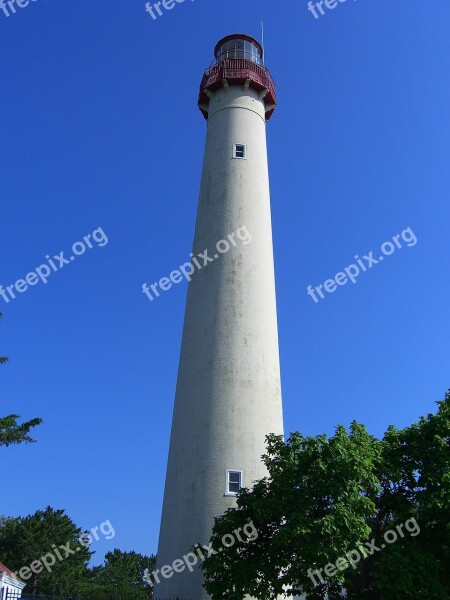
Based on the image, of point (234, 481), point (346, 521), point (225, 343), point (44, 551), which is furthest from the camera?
point (44, 551)

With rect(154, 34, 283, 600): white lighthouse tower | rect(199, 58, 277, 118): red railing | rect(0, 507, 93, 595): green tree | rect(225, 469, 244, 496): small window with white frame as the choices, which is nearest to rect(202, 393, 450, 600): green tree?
rect(225, 469, 244, 496): small window with white frame

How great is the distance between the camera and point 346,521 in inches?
656

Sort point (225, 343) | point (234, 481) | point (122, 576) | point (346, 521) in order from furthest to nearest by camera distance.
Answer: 1. point (122, 576)
2. point (225, 343)
3. point (234, 481)
4. point (346, 521)

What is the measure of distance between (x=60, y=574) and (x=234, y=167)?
132 ft

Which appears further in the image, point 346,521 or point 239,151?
point 239,151

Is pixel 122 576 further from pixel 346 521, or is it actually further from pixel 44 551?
pixel 346 521

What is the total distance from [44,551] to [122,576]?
1797 cm

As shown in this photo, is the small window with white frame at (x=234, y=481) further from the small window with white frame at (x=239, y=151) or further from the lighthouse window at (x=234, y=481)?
the small window with white frame at (x=239, y=151)

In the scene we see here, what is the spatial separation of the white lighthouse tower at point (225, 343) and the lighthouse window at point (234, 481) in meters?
0.04

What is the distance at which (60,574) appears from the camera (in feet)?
167

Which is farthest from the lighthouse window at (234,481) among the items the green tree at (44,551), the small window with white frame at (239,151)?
the green tree at (44,551)

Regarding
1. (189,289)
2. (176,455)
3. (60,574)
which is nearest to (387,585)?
(176,455)

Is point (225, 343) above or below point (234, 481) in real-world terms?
above

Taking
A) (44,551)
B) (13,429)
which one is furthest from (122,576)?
(13,429)
